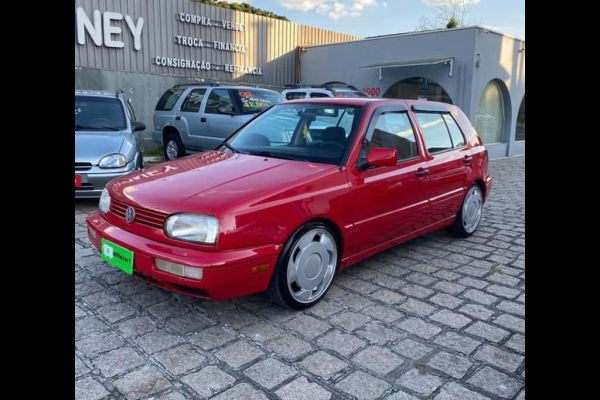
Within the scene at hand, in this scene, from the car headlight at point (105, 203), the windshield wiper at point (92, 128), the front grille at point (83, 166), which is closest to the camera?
the car headlight at point (105, 203)

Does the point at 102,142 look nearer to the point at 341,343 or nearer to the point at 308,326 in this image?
the point at 308,326

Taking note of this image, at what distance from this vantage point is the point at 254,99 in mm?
9727

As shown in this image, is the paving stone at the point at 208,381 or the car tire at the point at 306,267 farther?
the car tire at the point at 306,267

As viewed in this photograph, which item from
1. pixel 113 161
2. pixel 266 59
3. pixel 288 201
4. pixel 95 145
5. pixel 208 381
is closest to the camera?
pixel 208 381

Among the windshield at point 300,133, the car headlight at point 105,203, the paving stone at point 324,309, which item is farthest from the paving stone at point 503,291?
the car headlight at point 105,203

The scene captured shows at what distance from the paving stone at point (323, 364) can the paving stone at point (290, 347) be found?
75 mm

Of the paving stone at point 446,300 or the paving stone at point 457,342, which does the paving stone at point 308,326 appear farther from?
the paving stone at point 446,300

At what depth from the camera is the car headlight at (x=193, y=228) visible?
285 cm

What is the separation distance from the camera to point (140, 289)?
11.9 ft

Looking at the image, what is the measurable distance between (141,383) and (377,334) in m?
1.51

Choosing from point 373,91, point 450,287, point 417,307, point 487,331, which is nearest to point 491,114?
point 373,91
